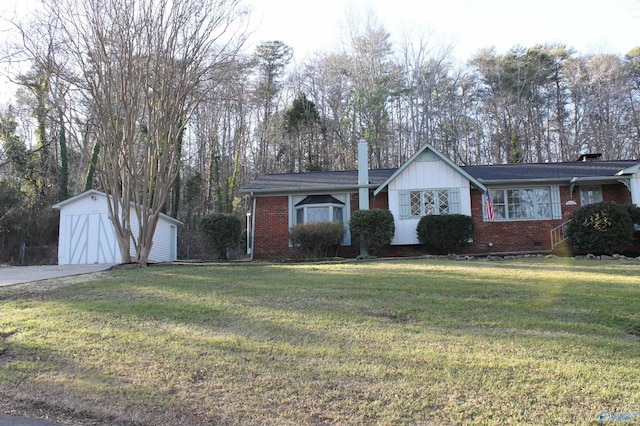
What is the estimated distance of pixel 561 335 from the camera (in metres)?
5.56

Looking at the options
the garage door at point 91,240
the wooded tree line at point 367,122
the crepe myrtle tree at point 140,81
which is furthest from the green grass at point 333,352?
the wooded tree line at point 367,122

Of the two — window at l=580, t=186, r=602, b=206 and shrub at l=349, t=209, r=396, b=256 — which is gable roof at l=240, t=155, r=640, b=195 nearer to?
window at l=580, t=186, r=602, b=206

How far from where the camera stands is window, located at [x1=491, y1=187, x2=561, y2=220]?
17.3 m

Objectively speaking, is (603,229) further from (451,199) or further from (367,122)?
(367,122)

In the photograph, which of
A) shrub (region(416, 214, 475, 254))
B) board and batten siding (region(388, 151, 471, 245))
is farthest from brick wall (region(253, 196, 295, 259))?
shrub (region(416, 214, 475, 254))

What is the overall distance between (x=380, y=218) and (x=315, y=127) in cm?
1666

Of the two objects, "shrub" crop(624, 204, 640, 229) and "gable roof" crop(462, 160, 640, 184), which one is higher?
"gable roof" crop(462, 160, 640, 184)

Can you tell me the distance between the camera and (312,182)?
1869cm

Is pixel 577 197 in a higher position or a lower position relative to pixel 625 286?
higher

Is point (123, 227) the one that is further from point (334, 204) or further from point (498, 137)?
point (498, 137)

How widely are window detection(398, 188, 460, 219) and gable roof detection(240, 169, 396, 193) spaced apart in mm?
1277

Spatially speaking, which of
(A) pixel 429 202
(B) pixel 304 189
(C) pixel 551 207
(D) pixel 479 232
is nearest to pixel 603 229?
(C) pixel 551 207

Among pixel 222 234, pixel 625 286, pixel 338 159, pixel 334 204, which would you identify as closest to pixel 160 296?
pixel 625 286

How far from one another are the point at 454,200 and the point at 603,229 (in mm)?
4640
